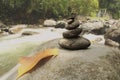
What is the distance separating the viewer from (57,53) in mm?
6809

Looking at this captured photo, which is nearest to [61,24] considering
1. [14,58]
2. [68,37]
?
[14,58]

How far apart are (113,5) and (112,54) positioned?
42993 mm

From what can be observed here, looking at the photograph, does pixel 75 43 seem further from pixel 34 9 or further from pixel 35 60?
pixel 34 9

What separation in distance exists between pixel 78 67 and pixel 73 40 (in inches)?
36.7

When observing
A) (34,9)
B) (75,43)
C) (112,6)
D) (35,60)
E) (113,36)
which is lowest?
(112,6)

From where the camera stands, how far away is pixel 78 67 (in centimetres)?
620

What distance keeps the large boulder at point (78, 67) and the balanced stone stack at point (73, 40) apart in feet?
0.44

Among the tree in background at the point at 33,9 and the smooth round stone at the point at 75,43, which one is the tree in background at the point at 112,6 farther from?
the smooth round stone at the point at 75,43

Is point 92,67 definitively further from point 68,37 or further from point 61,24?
point 61,24

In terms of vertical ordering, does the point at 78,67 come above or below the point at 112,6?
above

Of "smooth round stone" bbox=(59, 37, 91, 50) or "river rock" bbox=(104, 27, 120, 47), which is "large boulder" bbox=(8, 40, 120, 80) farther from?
"river rock" bbox=(104, 27, 120, 47)

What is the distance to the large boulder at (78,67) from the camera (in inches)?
239

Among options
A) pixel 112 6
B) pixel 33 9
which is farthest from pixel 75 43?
pixel 112 6

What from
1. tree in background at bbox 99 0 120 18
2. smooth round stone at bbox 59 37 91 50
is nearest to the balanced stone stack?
smooth round stone at bbox 59 37 91 50
